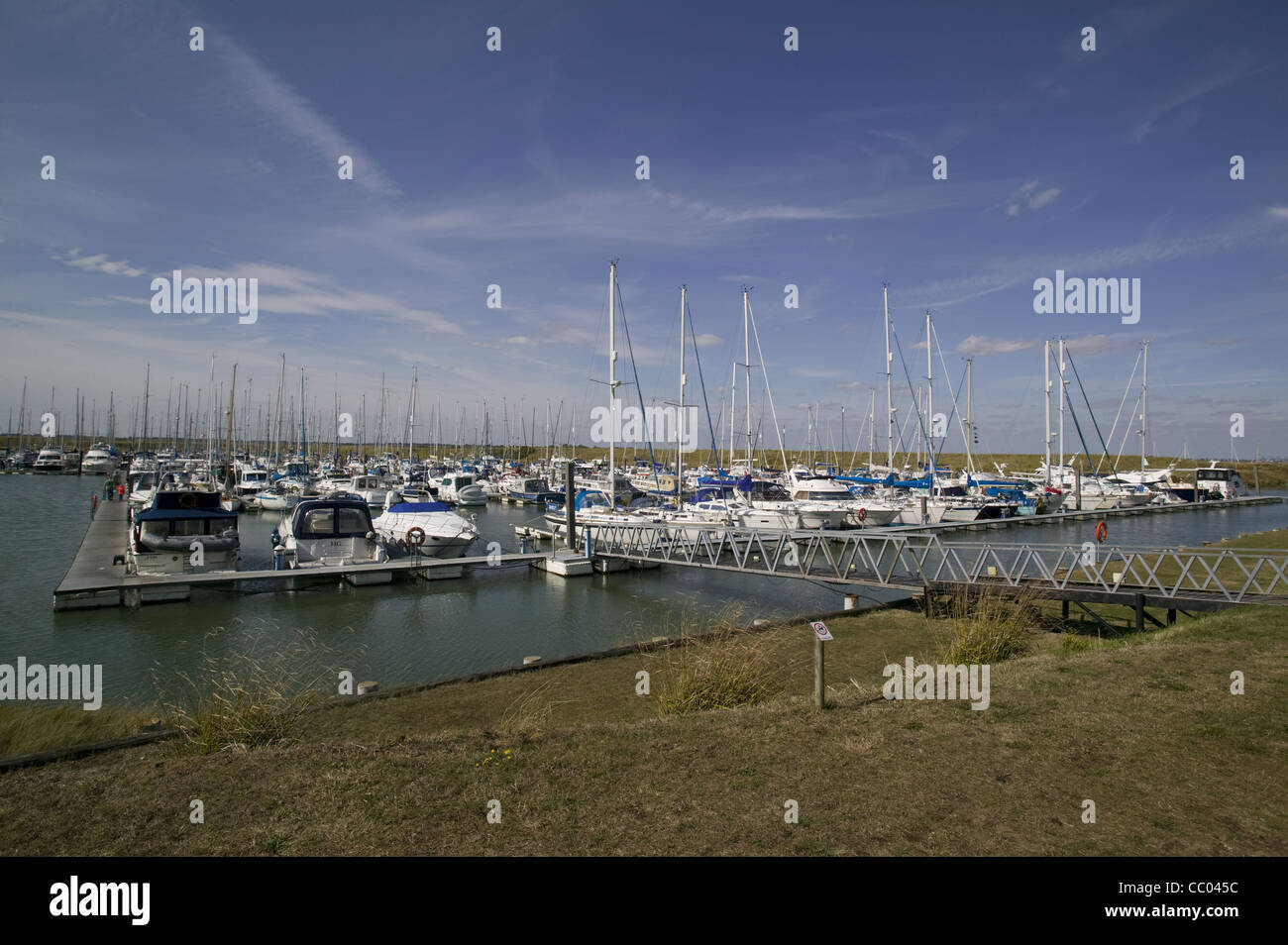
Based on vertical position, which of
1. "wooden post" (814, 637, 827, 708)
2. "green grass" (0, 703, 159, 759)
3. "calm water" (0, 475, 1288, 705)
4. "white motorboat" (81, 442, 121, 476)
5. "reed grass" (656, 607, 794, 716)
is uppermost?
"white motorboat" (81, 442, 121, 476)

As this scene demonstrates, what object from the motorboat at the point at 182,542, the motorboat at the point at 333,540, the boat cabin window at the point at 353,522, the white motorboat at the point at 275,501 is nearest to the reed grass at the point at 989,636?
the motorboat at the point at 333,540

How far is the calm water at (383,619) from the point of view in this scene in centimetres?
1717

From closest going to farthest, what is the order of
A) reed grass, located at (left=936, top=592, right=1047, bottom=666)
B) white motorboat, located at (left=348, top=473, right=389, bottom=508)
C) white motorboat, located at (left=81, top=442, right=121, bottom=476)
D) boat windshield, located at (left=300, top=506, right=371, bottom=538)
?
reed grass, located at (left=936, top=592, right=1047, bottom=666) → boat windshield, located at (left=300, top=506, right=371, bottom=538) → white motorboat, located at (left=348, top=473, right=389, bottom=508) → white motorboat, located at (left=81, top=442, right=121, bottom=476)

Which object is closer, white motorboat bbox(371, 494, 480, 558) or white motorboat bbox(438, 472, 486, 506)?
white motorboat bbox(371, 494, 480, 558)

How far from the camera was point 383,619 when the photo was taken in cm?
2192

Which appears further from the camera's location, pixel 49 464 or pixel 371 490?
pixel 49 464

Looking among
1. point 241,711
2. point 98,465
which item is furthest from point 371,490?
point 98,465

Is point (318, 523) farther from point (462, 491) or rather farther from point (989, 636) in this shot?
point (462, 491)

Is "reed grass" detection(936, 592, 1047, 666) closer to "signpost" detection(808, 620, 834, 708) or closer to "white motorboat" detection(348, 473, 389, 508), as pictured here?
"signpost" detection(808, 620, 834, 708)

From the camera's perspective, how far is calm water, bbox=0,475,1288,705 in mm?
17172

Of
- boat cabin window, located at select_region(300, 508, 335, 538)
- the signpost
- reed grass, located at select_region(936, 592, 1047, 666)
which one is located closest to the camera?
the signpost

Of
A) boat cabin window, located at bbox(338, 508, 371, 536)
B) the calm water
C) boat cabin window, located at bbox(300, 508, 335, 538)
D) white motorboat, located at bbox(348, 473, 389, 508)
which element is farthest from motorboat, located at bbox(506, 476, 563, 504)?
boat cabin window, located at bbox(300, 508, 335, 538)
